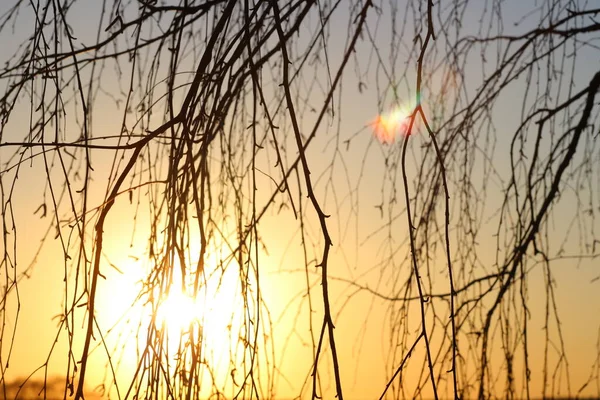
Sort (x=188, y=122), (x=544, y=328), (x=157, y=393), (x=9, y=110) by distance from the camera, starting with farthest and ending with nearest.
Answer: (x=544, y=328) < (x=9, y=110) < (x=188, y=122) < (x=157, y=393)

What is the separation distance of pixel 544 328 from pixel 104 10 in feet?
2.81

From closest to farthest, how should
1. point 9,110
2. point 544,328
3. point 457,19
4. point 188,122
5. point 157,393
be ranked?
1. point 157,393
2. point 188,122
3. point 9,110
4. point 544,328
5. point 457,19

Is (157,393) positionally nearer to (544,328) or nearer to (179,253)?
(179,253)

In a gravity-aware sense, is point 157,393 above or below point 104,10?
below

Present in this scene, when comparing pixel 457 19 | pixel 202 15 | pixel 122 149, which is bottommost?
pixel 122 149

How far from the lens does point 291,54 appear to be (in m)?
1.38

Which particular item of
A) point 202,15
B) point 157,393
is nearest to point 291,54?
point 202,15

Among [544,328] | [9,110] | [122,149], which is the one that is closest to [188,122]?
[122,149]

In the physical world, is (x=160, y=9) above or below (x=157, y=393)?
above

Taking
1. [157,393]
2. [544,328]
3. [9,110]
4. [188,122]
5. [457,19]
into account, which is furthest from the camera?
[457,19]

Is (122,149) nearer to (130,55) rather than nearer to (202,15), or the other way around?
(130,55)

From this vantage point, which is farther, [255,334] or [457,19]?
[457,19]

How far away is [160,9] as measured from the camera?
3.99ft

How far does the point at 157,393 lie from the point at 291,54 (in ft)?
2.17
